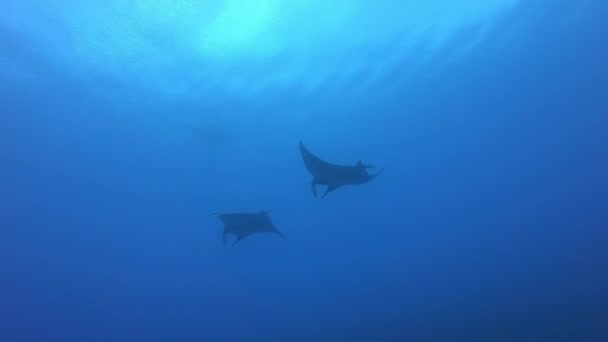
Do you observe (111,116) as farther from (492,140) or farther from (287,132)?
(492,140)

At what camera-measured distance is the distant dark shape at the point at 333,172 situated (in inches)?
351

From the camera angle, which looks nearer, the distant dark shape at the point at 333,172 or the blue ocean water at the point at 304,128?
the distant dark shape at the point at 333,172

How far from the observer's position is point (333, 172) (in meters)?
9.27

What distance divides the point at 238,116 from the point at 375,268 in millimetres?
60567

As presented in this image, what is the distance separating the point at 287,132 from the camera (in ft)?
82.1

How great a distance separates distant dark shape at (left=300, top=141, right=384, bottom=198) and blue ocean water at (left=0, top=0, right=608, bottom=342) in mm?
6556

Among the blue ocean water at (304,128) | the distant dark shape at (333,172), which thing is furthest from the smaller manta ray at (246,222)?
the blue ocean water at (304,128)

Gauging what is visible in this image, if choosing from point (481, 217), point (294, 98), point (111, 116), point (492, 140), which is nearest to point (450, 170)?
point (492, 140)

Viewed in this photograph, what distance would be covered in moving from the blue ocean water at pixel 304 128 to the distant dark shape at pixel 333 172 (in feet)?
21.5

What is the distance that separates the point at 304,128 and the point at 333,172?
15.2 metres

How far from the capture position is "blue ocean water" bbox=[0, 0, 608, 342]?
14195mm

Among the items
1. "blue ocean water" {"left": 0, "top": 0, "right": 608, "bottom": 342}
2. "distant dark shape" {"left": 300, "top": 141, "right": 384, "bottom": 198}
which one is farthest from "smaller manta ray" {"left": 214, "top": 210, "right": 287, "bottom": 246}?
"blue ocean water" {"left": 0, "top": 0, "right": 608, "bottom": 342}

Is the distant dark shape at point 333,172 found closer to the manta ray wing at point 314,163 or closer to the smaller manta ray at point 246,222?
the manta ray wing at point 314,163

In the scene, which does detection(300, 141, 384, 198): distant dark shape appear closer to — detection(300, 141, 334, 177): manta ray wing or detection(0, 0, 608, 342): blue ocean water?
detection(300, 141, 334, 177): manta ray wing
